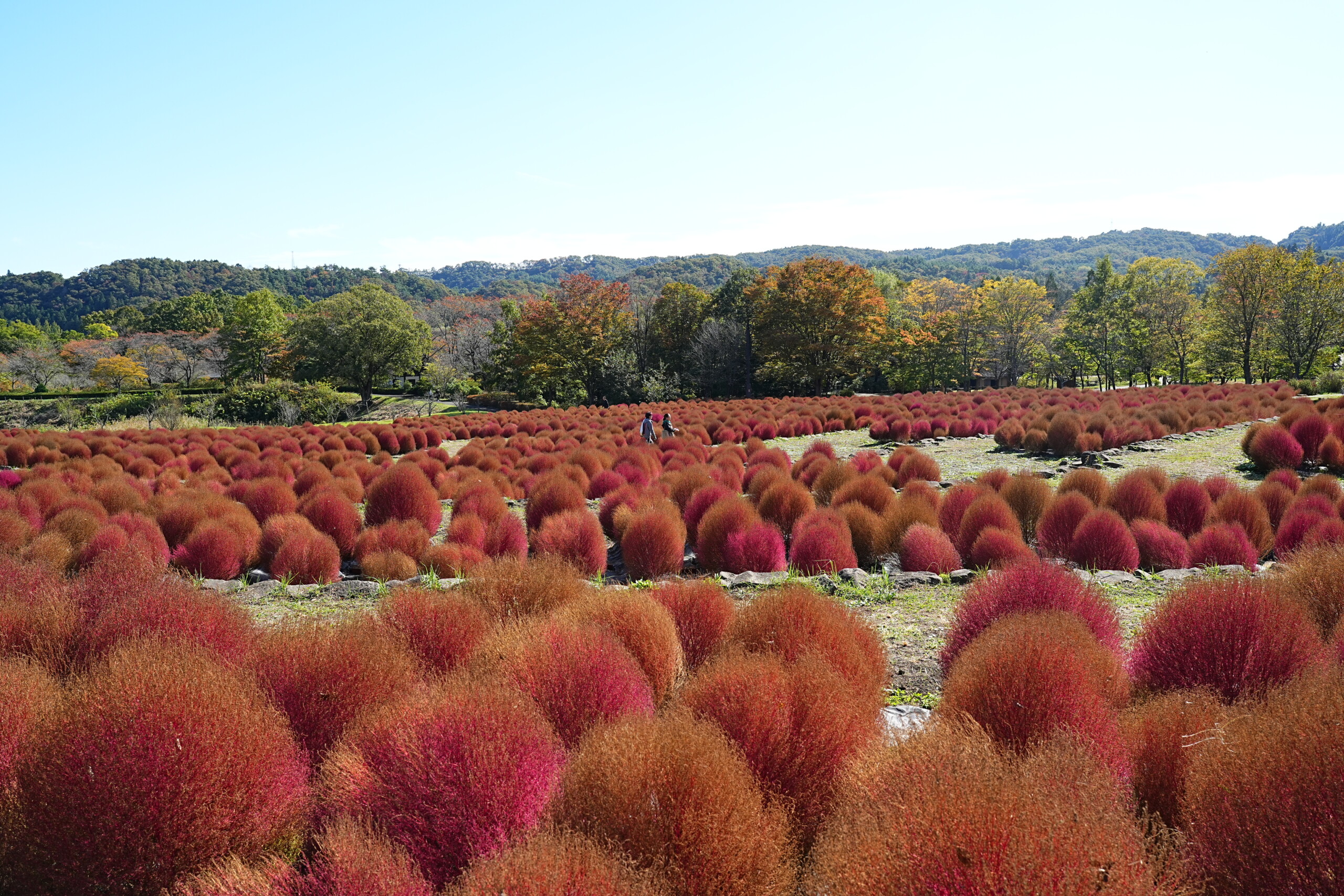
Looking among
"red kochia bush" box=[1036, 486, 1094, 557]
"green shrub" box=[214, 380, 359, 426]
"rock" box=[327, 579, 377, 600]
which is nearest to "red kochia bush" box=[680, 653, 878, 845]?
"rock" box=[327, 579, 377, 600]

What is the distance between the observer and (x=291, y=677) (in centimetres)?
338

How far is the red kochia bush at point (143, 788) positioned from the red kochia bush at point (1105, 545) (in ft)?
23.9

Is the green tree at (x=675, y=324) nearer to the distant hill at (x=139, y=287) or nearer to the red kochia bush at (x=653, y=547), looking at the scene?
the red kochia bush at (x=653, y=547)

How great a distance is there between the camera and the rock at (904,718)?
366 cm

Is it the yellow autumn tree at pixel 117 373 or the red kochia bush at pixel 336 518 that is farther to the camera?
the yellow autumn tree at pixel 117 373

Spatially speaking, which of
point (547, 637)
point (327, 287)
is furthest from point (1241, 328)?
point (327, 287)

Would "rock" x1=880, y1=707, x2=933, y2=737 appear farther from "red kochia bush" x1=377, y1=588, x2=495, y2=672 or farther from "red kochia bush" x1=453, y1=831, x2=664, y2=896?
"red kochia bush" x1=377, y1=588, x2=495, y2=672

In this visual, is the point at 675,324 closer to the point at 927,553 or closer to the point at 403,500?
the point at 403,500

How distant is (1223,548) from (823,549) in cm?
402

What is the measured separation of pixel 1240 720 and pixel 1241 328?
158 feet

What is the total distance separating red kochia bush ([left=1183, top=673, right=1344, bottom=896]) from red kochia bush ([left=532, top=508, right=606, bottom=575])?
5829 mm

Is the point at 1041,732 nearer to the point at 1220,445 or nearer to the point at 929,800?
the point at 929,800

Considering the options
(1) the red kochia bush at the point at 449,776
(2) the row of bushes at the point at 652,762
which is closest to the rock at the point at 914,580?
(2) the row of bushes at the point at 652,762

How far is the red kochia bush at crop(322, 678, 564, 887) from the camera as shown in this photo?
241 centimetres
